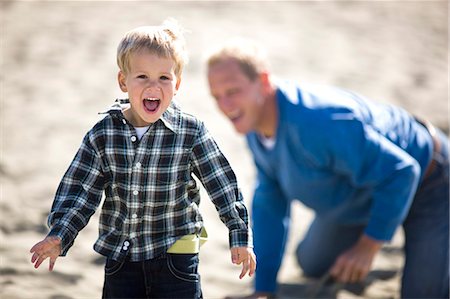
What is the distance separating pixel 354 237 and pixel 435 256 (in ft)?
1.70

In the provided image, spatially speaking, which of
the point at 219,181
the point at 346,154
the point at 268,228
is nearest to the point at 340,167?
the point at 346,154

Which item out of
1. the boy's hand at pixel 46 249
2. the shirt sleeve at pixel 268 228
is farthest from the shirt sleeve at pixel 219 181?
the shirt sleeve at pixel 268 228

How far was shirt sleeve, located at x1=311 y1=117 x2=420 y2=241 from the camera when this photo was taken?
3.57 meters

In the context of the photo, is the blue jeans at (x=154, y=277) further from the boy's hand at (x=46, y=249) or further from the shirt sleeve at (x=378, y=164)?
the shirt sleeve at (x=378, y=164)

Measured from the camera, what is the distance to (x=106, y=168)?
2.23 meters

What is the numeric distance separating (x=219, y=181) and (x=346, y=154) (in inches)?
56.9

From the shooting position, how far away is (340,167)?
371 centimetres

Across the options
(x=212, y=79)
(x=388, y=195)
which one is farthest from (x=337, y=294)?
(x=212, y=79)

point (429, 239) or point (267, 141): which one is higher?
point (267, 141)

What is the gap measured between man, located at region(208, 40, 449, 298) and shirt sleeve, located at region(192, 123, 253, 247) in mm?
1395

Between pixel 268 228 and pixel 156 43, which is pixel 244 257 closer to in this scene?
pixel 156 43

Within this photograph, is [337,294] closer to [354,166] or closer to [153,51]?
[354,166]

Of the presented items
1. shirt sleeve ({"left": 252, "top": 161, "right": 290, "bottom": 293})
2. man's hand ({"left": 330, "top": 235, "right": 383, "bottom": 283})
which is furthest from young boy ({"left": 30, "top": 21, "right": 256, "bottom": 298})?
shirt sleeve ({"left": 252, "top": 161, "right": 290, "bottom": 293})

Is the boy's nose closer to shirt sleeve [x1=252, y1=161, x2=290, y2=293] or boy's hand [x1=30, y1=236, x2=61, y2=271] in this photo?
boy's hand [x1=30, y1=236, x2=61, y2=271]
